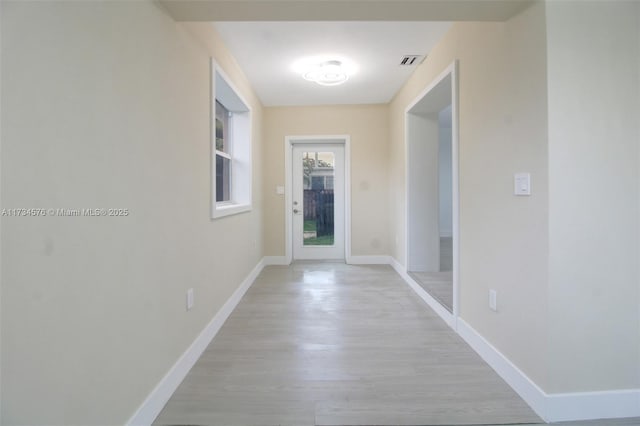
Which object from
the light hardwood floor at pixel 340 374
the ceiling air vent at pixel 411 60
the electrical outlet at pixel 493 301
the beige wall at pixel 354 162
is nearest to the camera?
the light hardwood floor at pixel 340 374

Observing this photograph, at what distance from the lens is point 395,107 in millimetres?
4430

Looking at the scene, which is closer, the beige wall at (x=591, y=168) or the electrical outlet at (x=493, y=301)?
the beige wall at (x=591, y=168)

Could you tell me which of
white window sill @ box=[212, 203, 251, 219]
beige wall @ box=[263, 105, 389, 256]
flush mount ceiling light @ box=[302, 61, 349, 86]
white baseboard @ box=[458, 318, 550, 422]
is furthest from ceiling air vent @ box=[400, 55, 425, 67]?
white baseboard @ box=[458, 318, 550, 422]

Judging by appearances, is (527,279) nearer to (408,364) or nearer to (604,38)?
(408,364)

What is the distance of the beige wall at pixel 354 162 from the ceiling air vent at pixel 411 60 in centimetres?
157

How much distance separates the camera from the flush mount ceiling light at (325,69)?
→ 3184mm

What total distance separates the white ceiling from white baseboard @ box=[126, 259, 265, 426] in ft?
7.74

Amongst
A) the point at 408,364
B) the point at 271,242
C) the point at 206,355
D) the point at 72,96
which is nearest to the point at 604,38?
the point at 408,364

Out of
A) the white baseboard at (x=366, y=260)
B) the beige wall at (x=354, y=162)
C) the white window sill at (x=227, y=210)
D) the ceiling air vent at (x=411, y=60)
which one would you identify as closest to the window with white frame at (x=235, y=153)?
the white window sill at (x=227, y=210)

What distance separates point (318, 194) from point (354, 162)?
82 cm

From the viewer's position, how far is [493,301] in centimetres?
194

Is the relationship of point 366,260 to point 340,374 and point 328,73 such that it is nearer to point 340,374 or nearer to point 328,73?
point 328,73

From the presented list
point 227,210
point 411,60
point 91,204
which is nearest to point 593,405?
point 91,204

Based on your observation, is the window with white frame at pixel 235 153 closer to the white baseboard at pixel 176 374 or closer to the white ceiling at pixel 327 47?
the white ceiling at pixel 327 47
